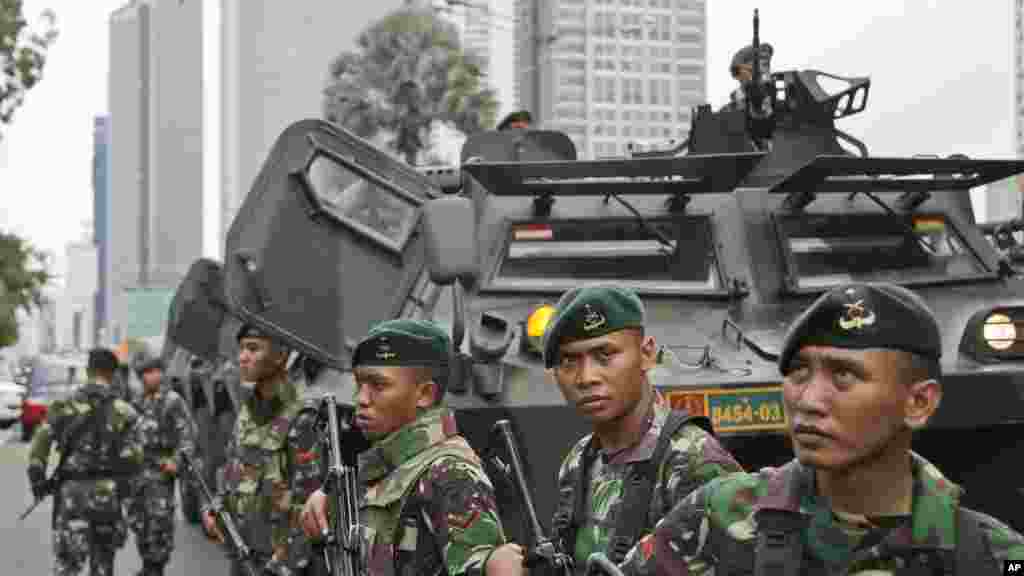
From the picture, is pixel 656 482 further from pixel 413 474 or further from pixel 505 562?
pixel 413 474

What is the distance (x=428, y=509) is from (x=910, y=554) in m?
1.84

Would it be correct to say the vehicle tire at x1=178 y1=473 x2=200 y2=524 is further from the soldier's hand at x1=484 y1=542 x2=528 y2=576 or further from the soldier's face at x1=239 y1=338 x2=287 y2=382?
the soldier's hand at x1=484 y1=542 x2=528 y2=576

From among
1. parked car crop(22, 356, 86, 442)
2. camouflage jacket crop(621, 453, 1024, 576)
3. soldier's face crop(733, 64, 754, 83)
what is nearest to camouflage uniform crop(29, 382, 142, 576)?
soldier's face crop(733, 64, 754, 83)

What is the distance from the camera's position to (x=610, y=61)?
3225 centimetres

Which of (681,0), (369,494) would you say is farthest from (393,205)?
(681,0)

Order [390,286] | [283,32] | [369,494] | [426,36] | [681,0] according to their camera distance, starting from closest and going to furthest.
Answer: [369,494]
[390,286]
[681,0]
[426,36]
[283,32]

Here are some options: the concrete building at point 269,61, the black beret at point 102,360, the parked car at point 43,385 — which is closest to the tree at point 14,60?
the parked car at point 43,385

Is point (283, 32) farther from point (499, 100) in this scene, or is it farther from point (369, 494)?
point (369, 494)

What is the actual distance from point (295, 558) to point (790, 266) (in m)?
2.46

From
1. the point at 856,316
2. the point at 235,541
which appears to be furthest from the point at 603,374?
the point at 235,541

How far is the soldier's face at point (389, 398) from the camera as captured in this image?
4480mm

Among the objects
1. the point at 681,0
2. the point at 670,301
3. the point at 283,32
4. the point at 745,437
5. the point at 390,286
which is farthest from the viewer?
the point at 283,32

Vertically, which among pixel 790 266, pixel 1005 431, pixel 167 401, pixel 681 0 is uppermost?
pixel 681 0

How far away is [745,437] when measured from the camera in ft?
21.2
